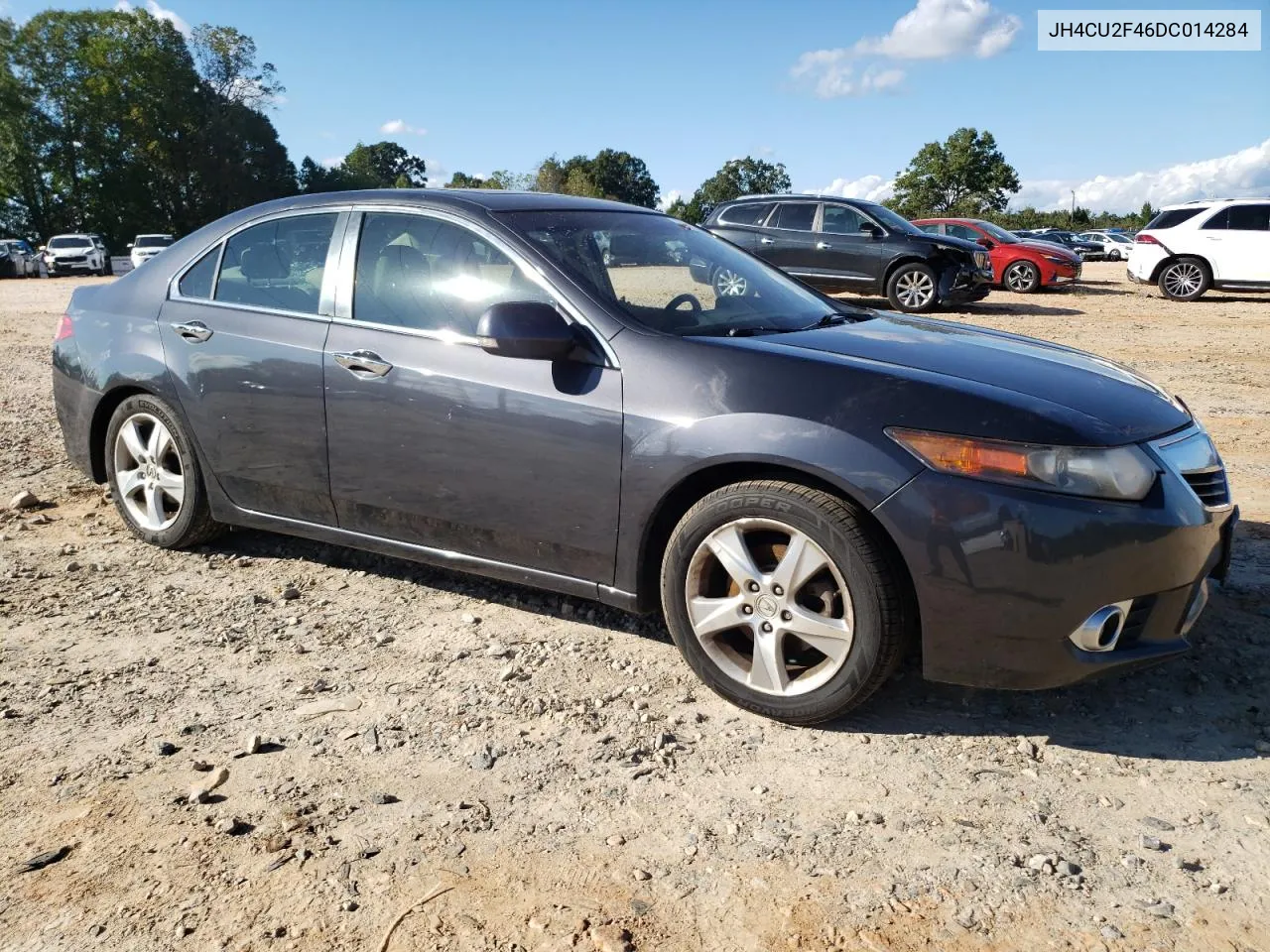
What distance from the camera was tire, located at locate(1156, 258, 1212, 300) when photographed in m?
17.7

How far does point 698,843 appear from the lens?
98.4 inches

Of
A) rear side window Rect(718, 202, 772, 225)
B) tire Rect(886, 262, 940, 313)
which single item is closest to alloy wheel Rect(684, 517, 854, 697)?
tire Rect(886, 262, 940, 313)

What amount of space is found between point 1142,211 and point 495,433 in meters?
96.8

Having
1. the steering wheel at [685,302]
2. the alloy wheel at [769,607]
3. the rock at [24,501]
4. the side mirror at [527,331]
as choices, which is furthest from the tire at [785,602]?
the rock at [24,501]

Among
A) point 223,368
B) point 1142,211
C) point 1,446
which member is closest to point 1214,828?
point 223,368

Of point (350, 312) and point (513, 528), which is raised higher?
point (350, 312)

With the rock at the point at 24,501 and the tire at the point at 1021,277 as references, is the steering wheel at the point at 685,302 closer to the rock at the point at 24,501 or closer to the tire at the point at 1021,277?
the rock at the point at 24,501

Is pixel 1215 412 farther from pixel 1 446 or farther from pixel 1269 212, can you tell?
pixel 1269 212

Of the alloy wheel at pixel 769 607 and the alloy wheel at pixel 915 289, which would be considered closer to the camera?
the alloy wheel at pixel 769 607

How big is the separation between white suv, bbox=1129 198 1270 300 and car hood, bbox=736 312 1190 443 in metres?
16.1

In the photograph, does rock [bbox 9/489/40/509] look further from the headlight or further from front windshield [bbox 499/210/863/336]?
the headlight

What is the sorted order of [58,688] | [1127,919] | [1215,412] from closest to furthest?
[1127,919], [58,688], [1215,412]

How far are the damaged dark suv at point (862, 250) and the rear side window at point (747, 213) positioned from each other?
2cm

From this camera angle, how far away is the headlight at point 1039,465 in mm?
2738
